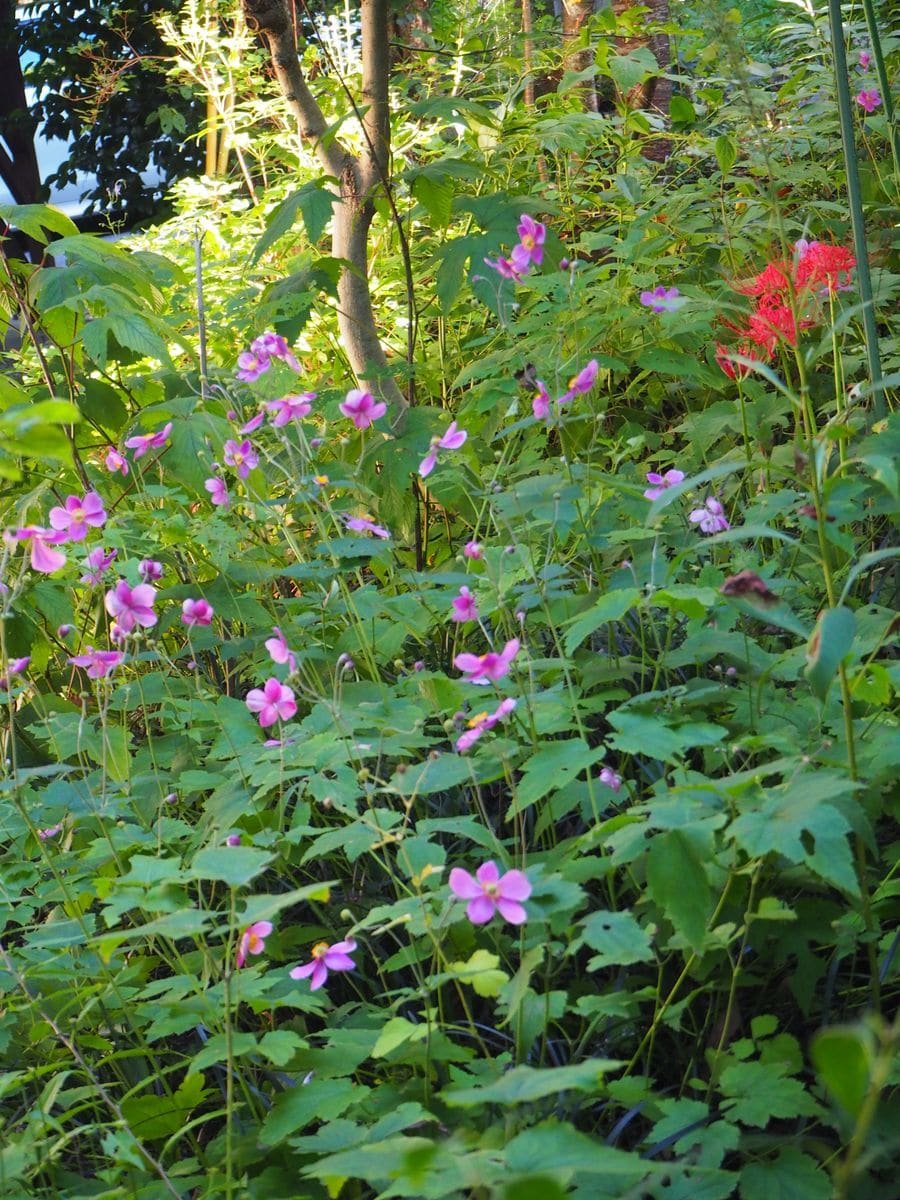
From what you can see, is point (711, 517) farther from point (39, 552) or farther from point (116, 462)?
point (116, 462)

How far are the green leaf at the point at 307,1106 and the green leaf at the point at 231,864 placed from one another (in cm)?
22

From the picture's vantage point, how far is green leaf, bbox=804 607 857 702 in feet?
2.75

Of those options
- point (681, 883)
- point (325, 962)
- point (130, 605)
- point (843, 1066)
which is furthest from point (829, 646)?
point (130, 605)

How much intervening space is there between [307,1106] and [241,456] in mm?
1114

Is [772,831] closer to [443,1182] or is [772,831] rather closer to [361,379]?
[443,1182]

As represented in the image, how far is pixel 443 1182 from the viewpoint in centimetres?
71

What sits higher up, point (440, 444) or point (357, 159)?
point (357, 159)

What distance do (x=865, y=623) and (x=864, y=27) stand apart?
125 inches

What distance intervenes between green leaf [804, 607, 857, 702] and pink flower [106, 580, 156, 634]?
87 cm

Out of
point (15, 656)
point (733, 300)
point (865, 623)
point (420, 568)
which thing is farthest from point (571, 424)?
point (15, 656)

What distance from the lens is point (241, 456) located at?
1864 millimetres

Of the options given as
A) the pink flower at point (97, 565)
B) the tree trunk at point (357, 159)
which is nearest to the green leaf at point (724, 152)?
the tree trunk at point (357, 159)

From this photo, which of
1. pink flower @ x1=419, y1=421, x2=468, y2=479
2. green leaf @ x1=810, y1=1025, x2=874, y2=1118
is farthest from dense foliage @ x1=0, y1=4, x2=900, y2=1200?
pink flower @ x1=419, y1=421, x2=468, y2=479

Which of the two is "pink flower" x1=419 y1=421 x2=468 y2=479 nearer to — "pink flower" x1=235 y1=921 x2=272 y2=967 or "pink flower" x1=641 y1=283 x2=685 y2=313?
"pink flower" x1=641 y1=283 x2=685 y2=313
